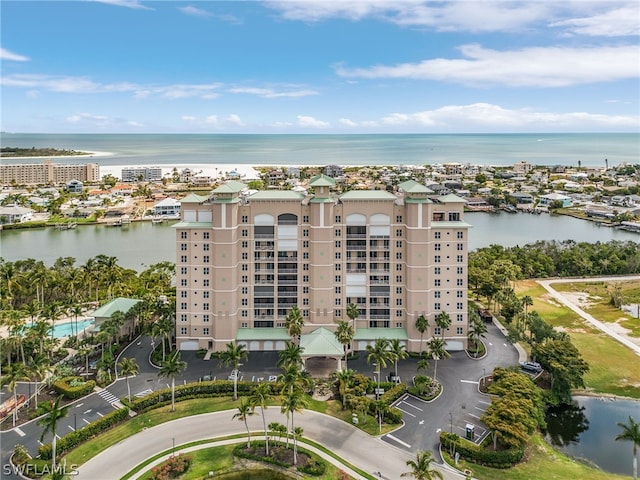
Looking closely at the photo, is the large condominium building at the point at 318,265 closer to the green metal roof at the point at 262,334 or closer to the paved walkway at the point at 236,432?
the green metal roof at the point at 262,334

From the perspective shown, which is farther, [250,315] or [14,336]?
[250,315]

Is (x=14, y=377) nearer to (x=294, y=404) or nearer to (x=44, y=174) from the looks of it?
(x=294, y=404)

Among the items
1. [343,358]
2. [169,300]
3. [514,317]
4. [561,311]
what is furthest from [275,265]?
[561,311]

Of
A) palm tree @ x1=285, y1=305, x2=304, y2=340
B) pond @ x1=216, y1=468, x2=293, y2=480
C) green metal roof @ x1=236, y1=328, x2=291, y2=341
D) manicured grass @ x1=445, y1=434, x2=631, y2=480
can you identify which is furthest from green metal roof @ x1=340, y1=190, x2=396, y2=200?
pond @ x1=216, y1=468, x2=293, y2=480

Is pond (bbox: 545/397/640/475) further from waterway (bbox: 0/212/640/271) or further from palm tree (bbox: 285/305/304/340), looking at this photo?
waterway (bbox: 0/212/640/271)

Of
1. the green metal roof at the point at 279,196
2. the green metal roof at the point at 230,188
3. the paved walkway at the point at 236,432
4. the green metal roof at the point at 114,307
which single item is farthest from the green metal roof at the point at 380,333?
the green metal roof at the point at 114,307

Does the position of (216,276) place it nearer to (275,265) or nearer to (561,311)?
(275,265)

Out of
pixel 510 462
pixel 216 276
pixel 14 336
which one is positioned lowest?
pixel 510 462
